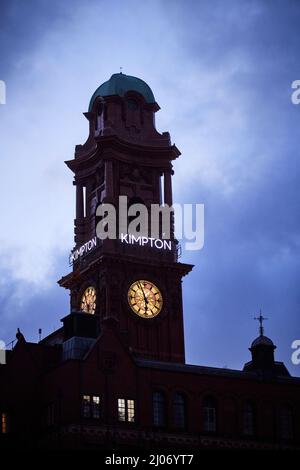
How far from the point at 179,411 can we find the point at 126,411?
6617 millimetres

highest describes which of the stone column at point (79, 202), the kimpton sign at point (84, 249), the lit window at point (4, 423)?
the stone column at point (79, 202)

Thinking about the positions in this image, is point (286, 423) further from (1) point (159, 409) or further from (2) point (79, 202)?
(2) point (79, 202)

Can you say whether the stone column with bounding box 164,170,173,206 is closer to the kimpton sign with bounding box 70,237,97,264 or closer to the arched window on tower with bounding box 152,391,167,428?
the kimpton sign with bounding box 70,237,97,264

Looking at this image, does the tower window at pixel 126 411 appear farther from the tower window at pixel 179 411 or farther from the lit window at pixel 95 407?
the tower window at pixel 179 411

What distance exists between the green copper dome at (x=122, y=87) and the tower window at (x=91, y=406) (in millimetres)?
51910

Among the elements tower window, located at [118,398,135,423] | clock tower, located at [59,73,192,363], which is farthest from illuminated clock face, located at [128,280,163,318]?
tower window, located at [118,398,135,423]

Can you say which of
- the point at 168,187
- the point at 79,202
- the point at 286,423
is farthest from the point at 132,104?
the point at 286,423

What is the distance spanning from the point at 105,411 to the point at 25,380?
9540 mm

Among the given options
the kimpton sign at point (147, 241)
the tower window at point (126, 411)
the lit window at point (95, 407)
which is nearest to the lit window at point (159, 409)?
the tower window at point (126, 411)

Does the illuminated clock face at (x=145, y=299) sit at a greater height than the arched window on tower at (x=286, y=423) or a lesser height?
greater

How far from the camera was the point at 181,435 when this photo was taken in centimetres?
12794

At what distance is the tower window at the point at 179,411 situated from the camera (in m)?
129

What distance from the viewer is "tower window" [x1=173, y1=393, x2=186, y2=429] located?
424 ft
